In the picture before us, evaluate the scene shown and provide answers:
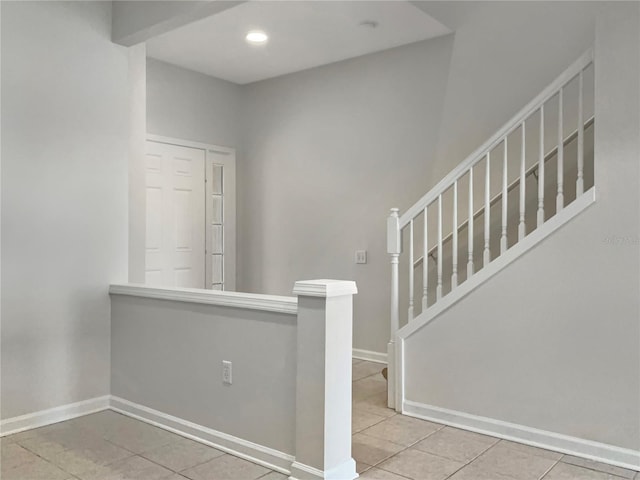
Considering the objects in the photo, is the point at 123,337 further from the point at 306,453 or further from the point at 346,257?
the point at 346,257

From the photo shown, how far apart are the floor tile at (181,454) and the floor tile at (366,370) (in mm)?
1635

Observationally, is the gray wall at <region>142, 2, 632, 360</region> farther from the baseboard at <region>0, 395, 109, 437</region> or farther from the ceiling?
Answer: the baseboard at <region>0, 395, 109, 437</region>

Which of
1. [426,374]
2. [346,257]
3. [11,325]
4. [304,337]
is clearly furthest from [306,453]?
[346,257]

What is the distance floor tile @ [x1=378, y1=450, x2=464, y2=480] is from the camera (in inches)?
105

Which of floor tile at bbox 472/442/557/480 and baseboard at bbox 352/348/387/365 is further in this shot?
baseboard at bbox 352/348/387/365

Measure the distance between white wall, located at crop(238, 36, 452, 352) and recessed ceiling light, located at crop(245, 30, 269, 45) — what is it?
867 mm

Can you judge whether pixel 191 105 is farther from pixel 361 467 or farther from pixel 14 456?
pixel 361 467

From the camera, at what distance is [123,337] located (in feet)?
11.9

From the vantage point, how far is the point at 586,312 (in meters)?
2.87

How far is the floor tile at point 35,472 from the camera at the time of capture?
2637mm

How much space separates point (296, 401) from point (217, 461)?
1.90 feet

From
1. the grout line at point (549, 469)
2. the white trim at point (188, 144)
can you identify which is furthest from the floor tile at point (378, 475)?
the white trim at point (188, 144)

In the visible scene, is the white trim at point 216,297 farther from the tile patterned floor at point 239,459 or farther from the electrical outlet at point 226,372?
the tile patterned floor at point 239,459

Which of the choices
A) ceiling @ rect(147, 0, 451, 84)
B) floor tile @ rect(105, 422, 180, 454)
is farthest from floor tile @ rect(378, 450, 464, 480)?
ceiling @ rect(147, 0, 451, 84)
